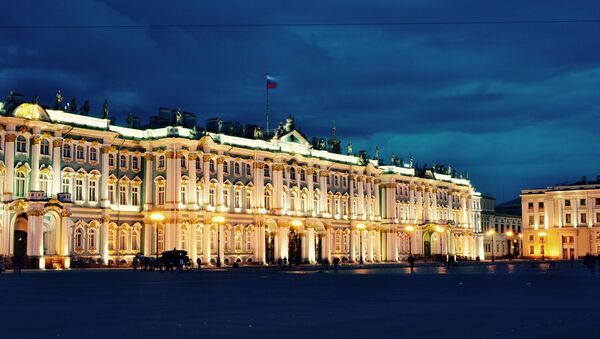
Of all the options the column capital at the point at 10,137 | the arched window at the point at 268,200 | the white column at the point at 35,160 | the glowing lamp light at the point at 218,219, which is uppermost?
the column capital at the point at 10,137

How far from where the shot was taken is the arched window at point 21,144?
234 feet

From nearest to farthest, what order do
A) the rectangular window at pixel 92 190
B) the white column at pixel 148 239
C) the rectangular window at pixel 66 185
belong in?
the rectangular window at pixel 66 185 < the rectangular window at pixel 92 190 < the white column at pixel 148 239

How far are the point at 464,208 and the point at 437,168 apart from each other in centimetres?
878

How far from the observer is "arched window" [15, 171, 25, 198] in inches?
2795

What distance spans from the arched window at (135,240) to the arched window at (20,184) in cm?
1481

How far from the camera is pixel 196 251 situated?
279 ft

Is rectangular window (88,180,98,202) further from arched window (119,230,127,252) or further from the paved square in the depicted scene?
the paved square

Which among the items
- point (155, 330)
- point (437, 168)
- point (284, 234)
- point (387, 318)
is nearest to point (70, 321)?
point (155, 330)

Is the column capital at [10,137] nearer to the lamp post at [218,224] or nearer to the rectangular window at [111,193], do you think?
the rectangular window at [111,193]

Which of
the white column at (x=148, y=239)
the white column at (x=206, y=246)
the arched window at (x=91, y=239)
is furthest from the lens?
the white column at (x=206, y=246)

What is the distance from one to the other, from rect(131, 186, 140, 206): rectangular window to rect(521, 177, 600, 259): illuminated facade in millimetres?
88742

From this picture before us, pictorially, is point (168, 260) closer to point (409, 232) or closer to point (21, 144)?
point (21, 144)

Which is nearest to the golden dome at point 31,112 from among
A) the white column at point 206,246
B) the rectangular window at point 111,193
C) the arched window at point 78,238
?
the arched window at point 78,238

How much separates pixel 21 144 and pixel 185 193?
18.9 meters
